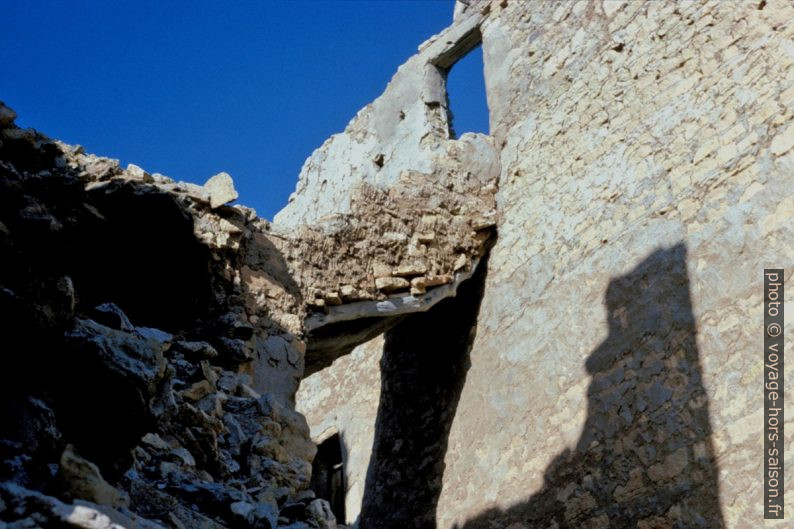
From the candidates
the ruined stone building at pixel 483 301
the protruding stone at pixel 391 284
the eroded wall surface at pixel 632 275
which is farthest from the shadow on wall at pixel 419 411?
the protruding stone at pixel 391 284

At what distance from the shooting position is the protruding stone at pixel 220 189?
199 inches

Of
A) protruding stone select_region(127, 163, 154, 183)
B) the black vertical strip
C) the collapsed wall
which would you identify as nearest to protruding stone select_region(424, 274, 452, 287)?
the collapsed wall

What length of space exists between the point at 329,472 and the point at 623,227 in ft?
15.4

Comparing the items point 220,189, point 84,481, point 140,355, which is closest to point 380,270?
point 220,189

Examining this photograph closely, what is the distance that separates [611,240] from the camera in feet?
16.7

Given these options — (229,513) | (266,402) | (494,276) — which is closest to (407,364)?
(494,276)

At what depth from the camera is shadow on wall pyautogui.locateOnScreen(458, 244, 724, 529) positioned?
4109 mm

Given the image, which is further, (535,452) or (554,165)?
(554,165)

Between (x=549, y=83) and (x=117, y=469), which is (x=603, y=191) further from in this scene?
(x=117, y=469)

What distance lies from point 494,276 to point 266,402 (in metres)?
2.58

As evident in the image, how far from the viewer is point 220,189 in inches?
Answer: 201

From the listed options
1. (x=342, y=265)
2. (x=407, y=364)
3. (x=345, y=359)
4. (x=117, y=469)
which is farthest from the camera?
(x=345, y=359)

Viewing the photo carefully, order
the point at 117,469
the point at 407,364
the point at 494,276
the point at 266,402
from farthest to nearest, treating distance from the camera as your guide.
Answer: the point at 407,364, the point at 494,276, the point at 266,402, the point at 117,469

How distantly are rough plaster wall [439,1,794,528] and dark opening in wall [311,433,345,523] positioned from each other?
2.80 metres
